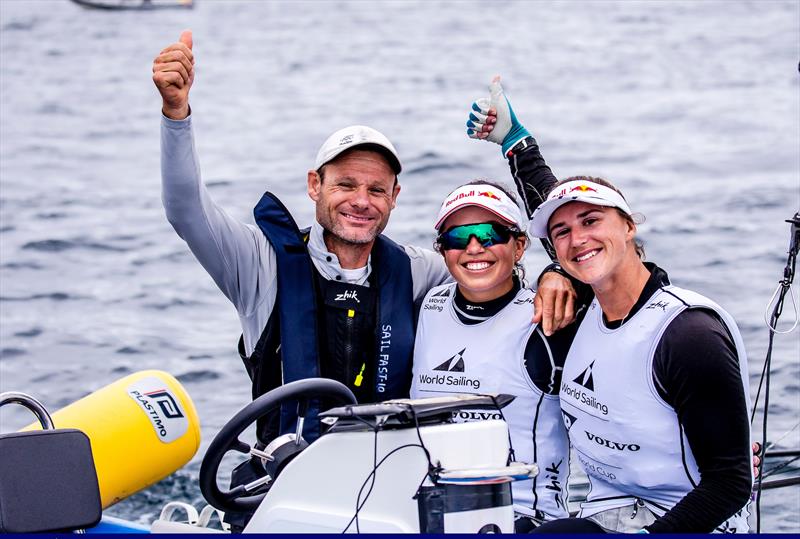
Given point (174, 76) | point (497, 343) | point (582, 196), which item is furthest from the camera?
point (497, 343)

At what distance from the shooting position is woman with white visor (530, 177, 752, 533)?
2879 mm

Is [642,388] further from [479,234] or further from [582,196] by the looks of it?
[479,234]

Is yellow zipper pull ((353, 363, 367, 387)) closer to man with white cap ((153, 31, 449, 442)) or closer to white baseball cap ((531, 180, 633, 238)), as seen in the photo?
man with white cap ((153, 31, 449, 442))

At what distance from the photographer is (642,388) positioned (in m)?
3.00

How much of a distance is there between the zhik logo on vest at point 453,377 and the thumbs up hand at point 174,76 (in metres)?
1.02

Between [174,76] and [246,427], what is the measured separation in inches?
39.7

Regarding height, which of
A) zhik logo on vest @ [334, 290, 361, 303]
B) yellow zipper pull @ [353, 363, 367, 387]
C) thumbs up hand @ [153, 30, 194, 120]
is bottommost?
yellow zipper pull @ [353, 363, 367, 387]

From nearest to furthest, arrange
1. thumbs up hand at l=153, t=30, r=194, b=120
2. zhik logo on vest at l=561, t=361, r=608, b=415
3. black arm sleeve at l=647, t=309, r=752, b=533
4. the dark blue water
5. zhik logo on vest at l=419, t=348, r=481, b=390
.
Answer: black arm sleeve at l=647, t=309, r=752, b=533
zhik logo on vest at l=561, t=361, r=608, b=415
thumbs up hand at l=153, t=30, r=194, b=120
zhik logo on vest at l=419, t=348, r=481, b=390
the dark blue water

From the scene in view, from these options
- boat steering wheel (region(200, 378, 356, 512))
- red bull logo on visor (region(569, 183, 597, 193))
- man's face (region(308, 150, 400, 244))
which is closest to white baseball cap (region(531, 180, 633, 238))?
red bull logo on visor (region(569, 183, 597, 193))

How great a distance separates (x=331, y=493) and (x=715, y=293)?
676cm

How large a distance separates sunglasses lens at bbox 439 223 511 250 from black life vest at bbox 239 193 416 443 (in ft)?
1.11

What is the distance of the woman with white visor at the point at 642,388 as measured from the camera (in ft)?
9.45

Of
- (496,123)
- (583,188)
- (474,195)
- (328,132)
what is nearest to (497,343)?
(474,195)

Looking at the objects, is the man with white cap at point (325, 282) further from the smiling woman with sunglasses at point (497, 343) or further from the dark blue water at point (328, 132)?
the dark blue water at point (328, 132)
